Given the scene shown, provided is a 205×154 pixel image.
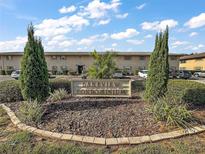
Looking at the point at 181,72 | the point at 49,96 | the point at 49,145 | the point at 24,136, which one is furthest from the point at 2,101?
the point at 181,72

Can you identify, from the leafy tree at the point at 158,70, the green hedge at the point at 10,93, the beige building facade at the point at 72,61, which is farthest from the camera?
the beige building facade at the point at 72,61

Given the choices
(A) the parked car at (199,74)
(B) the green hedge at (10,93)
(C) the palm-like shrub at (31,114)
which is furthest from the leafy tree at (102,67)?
(A) the parked car at (199,74)

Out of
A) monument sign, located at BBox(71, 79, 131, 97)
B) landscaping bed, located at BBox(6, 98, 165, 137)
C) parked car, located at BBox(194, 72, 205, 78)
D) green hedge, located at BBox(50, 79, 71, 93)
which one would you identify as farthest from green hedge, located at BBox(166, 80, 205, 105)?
parked car, located at BBox(194, 72, 205, 78)

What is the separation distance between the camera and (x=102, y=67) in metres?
11.5

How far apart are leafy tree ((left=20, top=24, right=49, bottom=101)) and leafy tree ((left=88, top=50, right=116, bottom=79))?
4.33 m

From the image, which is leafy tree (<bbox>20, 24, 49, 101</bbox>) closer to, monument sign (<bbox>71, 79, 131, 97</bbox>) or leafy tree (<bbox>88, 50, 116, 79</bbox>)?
monument sign (<bbox>71, 79, 131, 97</bbox>)

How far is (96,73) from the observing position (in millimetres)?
11328

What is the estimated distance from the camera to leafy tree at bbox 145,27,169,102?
23.1 feet

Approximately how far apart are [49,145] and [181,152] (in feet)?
9.50

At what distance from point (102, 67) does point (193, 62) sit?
122ft

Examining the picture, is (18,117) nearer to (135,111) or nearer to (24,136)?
(24,136)

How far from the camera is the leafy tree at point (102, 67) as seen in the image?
11.3 m

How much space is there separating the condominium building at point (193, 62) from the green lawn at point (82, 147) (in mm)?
38145

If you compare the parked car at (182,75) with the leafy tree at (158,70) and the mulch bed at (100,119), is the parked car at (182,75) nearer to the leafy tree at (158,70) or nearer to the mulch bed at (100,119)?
the leafy tree at (158,70)
